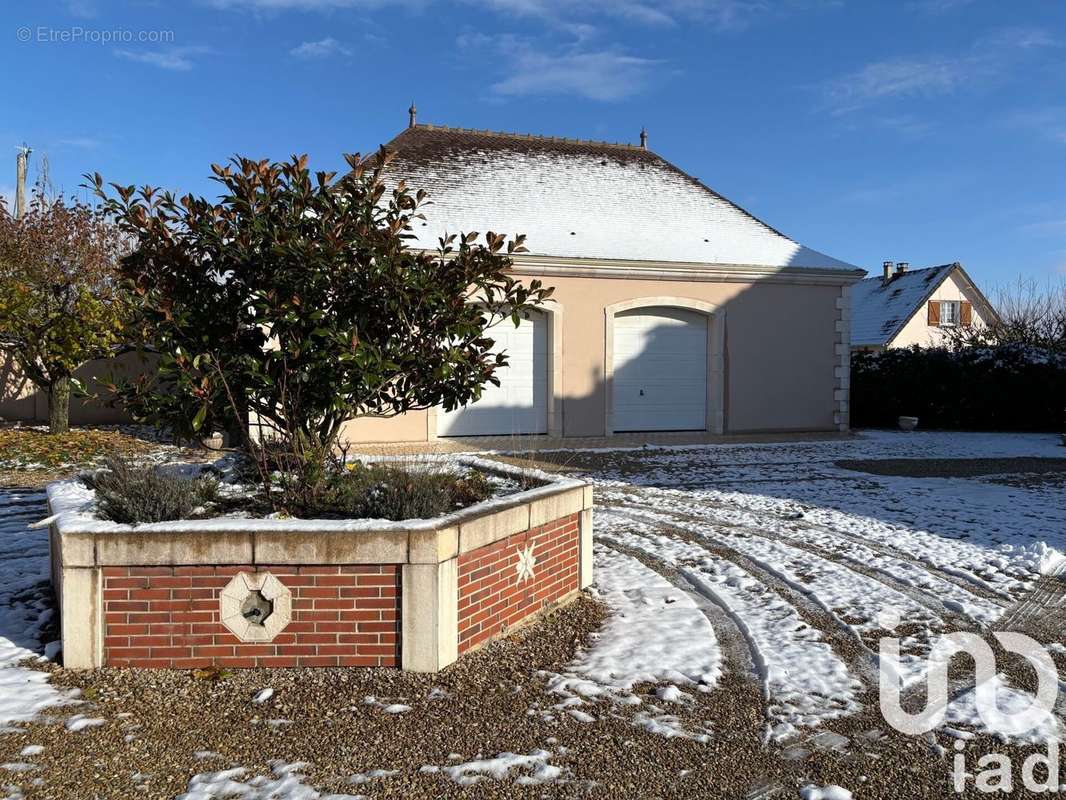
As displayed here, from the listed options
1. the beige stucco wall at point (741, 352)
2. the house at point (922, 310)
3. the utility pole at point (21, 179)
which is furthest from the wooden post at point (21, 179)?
the house at point (922, 310)

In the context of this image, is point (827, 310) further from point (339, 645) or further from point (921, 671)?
point (339, 645)

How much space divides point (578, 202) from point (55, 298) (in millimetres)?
10121

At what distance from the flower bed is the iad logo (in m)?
2.23

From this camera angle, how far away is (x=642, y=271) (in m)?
15.8

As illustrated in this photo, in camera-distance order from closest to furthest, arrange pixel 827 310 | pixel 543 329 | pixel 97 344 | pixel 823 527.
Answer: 1. pixel 823 527
2. pixel 97 344
3. pixel 543 329
4. pixel 827 310

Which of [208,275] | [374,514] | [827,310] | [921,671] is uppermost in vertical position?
[827,310]

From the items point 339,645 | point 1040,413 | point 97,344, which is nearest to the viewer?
point 339,645

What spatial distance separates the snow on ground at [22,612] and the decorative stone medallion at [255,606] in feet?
2.54

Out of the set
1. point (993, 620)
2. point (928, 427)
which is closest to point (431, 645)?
point (993, 620)

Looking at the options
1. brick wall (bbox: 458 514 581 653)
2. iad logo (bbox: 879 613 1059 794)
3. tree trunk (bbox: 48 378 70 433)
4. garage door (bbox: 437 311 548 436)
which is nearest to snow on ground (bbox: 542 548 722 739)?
brick wall (bbox: 458 514 581 653)

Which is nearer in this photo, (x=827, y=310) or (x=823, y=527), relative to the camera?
(x=823, y=527)

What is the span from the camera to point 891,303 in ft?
114

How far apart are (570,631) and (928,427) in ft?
59.4

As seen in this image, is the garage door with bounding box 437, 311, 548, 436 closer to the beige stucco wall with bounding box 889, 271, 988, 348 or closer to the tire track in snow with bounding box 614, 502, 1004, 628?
the tire track in snow with bounding box 614, 502, 1004, 628
